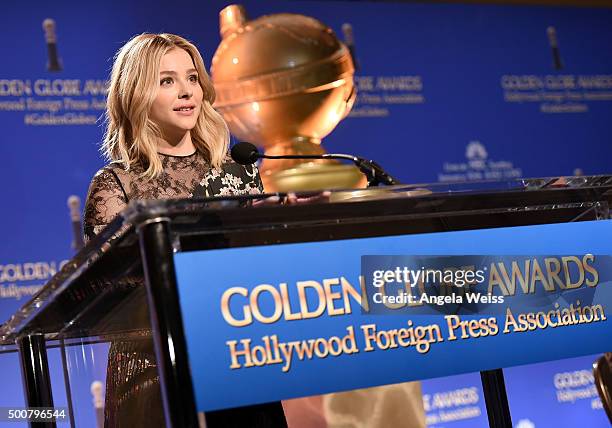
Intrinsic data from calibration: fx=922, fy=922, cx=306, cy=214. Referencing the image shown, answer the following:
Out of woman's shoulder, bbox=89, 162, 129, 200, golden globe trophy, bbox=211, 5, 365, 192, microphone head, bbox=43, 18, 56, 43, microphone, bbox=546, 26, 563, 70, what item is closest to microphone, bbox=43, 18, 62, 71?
microphone head, bbox=43, 18, 56, 43

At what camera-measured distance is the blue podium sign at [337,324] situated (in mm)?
1132

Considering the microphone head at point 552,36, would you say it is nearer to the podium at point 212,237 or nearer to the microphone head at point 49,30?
the microphone head at point 49,30

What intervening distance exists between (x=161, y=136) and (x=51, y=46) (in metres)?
1.83

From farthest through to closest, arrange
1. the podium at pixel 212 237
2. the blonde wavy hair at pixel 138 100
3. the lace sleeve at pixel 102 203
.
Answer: the blonde wavy hair at pixel 138 100, the lace sleeve at pixel 102 203, the podium at pixel 212 237

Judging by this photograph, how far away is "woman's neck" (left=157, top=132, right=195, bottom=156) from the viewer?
7.49ft

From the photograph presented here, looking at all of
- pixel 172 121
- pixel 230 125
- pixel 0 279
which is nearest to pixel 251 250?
pixel 172 121

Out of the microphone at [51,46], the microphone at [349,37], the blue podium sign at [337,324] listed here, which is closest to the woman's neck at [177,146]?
the blue podium sign at [337,324]

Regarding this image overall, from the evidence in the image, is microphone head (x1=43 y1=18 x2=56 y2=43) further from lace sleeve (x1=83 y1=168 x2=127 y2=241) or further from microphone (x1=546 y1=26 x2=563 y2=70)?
microphone (x1=546 y1=26 x2=563 y2=70)

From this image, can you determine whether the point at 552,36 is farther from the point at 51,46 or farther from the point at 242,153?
the point at 242,153

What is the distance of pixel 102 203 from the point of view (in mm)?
2061

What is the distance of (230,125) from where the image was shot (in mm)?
2547

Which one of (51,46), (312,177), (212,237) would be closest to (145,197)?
(312,177)

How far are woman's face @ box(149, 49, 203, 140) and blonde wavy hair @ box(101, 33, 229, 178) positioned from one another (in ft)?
0.06

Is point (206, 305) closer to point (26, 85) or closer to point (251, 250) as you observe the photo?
point (251, 250)
